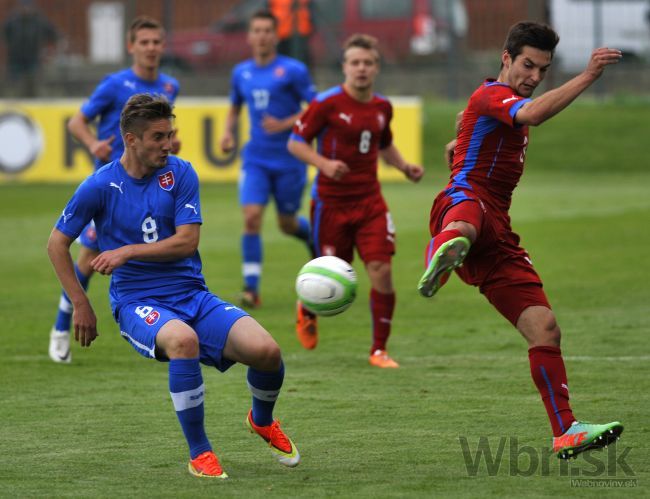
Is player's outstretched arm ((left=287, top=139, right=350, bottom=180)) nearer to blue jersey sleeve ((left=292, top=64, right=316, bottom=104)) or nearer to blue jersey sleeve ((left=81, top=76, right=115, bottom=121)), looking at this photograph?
blue jersey sleeve ((left=81, top=76, right=115, bottom=121))

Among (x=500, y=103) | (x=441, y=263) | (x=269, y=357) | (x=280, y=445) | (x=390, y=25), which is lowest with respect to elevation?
(x=390, y=25)

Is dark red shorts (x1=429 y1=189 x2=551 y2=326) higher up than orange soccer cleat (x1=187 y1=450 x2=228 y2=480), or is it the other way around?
dark red shorts (x1=429 y1=189 x2=551 y2=326)

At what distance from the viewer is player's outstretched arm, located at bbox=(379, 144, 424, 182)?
31.3 feet

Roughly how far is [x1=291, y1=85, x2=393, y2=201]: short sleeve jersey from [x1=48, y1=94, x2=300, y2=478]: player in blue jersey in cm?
326

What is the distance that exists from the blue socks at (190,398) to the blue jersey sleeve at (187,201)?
699 millimetres

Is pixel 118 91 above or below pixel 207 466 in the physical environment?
above

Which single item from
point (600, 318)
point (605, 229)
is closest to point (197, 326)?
point (600, 318)

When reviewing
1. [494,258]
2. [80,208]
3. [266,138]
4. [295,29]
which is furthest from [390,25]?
[80,208]

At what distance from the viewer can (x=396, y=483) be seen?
5898 millimetres

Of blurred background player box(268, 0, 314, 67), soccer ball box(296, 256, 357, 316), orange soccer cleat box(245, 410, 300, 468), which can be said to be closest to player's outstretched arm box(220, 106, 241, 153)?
soccer ball box(296, 256, 357, 316)

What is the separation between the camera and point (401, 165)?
31.5 feet

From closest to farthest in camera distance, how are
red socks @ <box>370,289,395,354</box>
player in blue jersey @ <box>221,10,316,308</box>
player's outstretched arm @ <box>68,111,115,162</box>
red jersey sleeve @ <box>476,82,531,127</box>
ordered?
red jersey sleeve @ <box>476,82,531,127</box> → red socks @ <box>370,289,395,354</box> → player's outstretched arm @ <box>68,111,115,162</box> → player in blue jersey @ <box>221,10,316,308</box>

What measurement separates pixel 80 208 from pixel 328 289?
1.34 meters

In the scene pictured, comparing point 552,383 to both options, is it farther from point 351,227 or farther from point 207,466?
point 351,227
